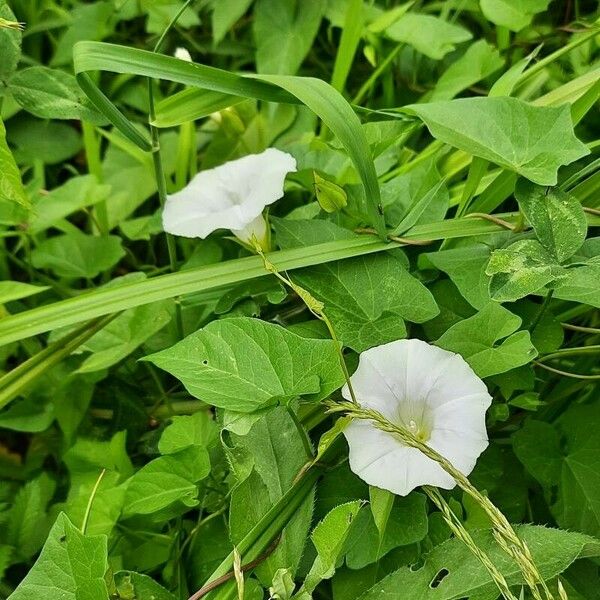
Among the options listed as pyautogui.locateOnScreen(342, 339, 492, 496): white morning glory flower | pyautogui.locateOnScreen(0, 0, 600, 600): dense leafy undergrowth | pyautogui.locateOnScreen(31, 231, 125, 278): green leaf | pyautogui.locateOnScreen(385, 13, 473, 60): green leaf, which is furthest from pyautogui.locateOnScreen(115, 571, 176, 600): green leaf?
pyautogui.locateOnScreen(385, 13, 473, 60): green leaf

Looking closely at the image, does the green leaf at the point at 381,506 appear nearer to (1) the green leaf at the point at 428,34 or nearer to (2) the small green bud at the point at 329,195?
(2) the small green bud at the point at 329,195

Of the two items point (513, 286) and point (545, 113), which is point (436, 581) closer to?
point (513, 286)

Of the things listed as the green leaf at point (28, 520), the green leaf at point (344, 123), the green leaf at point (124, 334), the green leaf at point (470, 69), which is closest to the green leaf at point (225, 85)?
the green leaf at point (344, 123)

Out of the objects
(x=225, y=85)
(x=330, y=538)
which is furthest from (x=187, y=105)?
(x=330, y=538)

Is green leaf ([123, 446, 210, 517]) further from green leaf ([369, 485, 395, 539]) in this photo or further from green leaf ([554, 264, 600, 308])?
green leaf ([554, 264, 600, 308])

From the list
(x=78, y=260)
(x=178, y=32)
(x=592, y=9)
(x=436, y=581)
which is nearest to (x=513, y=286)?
(x=436, y=581)
